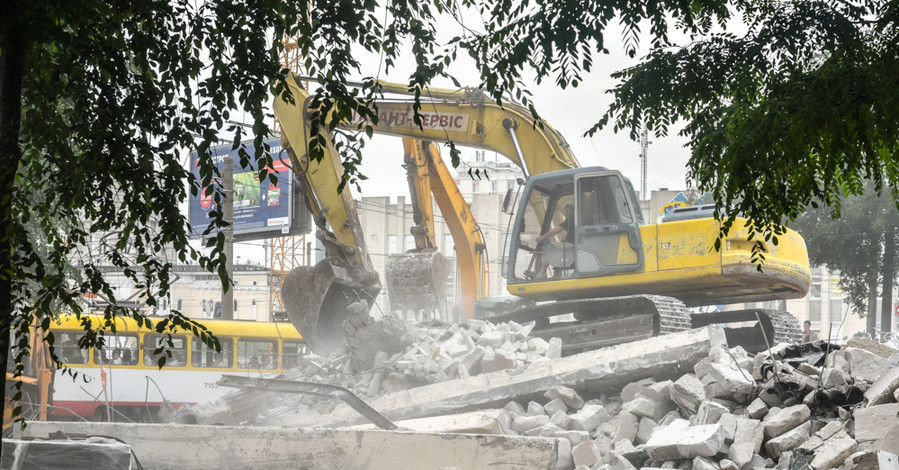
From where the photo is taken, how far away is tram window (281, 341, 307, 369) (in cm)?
2164

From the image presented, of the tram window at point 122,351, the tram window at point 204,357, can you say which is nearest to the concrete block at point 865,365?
the tram window at point 204,357

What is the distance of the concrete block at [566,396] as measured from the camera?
9.61m

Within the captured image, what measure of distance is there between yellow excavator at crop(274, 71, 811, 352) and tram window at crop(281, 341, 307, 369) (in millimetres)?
9954

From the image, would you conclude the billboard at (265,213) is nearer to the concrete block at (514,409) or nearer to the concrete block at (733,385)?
the concrete block at (514,409)

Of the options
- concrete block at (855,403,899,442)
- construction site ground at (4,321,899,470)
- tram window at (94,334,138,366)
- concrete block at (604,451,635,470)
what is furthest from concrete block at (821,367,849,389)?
tram window at (94,334,138,366)

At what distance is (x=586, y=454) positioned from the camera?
801 centimetres

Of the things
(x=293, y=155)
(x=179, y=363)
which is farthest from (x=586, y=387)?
(x=179, y=363)

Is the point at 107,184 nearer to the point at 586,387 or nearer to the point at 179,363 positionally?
the point at 586,387

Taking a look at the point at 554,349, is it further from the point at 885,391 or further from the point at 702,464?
the point at 885,391

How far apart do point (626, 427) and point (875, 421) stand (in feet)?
7.52

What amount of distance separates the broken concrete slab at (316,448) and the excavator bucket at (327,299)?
3.98m

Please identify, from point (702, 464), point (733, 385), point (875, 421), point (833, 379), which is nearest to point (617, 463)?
point (702, 464)

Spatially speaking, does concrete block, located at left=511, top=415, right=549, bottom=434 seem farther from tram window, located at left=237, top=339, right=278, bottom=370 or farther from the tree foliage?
the tree foliage

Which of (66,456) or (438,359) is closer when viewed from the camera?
(66,456)
